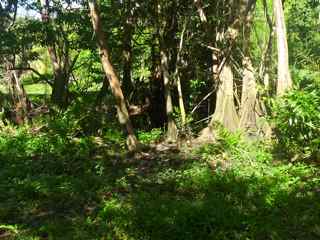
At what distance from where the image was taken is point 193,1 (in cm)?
1186

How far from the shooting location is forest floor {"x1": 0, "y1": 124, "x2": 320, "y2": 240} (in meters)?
Answer: 5.91

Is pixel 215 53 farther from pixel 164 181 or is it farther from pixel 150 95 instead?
pixel 164 181

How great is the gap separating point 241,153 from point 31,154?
4342 millimetres

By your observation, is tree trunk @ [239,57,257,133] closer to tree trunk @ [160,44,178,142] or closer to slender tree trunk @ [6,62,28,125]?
tree trunk @ [160,44,178,142]

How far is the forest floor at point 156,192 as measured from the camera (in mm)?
5914

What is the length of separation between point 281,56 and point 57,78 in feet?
24.3

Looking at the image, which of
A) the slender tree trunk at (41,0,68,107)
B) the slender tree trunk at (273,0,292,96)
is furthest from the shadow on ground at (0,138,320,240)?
the slender tree trunk at (41,0,68,107)

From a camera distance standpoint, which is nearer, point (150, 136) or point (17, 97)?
point (150, 136)

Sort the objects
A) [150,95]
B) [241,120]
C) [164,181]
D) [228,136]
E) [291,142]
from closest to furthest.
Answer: [164,181], [291,142], [228,136], [241,120], [150,95]

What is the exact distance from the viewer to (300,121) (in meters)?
8.55

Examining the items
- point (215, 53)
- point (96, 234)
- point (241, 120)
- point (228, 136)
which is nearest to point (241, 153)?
point (228, 136)

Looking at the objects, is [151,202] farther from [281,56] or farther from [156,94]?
[156,94]

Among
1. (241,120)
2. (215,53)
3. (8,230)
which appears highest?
(215,53)

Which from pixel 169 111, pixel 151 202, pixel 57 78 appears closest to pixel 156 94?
pixel 169 111
